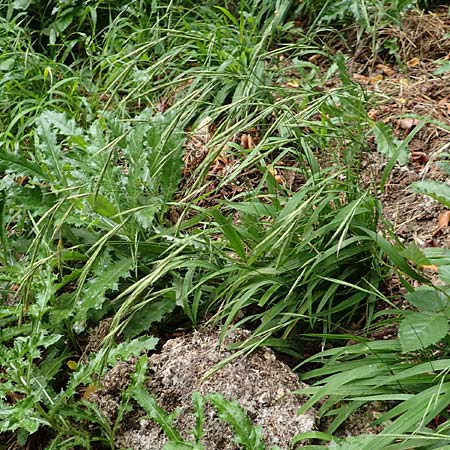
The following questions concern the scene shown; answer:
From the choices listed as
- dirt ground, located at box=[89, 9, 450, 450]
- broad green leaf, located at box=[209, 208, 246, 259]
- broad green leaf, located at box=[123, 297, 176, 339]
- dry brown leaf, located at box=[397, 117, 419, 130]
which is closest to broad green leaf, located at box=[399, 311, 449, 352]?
dirt ground, located at box=[89, 9, 450, 450]

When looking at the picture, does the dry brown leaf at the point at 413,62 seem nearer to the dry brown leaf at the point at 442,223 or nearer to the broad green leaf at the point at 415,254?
the dry brown leaf at the point at 442,223

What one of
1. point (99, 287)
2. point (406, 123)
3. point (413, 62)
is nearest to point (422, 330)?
point (99, 287)

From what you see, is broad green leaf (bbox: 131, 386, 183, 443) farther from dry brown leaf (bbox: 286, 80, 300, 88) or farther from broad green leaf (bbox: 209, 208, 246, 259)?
dry brown leaf (bbox: 286, 80, 300, 88)

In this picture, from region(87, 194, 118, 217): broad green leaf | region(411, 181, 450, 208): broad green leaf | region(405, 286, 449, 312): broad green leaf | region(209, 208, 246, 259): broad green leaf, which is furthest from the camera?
region(87, 194, 118, 217): broad green leaf

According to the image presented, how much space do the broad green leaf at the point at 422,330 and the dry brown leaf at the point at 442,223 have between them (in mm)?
631

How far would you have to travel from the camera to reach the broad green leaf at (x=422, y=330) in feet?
5.68

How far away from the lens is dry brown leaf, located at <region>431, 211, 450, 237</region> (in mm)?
2412

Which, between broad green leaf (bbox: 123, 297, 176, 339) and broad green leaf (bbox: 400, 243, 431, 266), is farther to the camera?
broad green leaf (bbox: 123, 297, 176, 339)

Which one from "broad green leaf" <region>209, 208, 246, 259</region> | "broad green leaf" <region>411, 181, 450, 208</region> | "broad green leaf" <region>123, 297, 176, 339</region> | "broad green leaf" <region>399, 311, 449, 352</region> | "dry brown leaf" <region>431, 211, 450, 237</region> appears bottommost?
"broad green leaf" <region>123, 297, 176, 339</region>

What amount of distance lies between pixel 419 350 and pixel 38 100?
7.47 feet

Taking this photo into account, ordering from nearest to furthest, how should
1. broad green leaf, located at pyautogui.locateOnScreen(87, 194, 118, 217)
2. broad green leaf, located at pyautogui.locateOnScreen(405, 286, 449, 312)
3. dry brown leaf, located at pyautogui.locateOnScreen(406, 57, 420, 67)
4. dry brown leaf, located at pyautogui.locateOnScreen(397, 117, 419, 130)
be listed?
broad green leaf, located at pyautogui.locateOnScreen(405, 286, 449, 312), broad green leaf, located at pyautogui.locateOnScreen(87, 194, 118, 217), dry brown leaf, located at pyautogui.locateOnScreen(397, 117, 419, 130), dry brown leaf, located at pyautogui.locateOnScreen(406, 57, 420, 67)

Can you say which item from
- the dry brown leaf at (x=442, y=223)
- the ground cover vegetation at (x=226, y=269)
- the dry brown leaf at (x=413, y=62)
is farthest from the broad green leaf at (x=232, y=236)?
the dry brown leaf at (x=413, y=62)

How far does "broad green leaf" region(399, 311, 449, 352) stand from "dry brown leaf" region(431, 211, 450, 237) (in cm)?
63

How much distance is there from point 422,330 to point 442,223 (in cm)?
75
